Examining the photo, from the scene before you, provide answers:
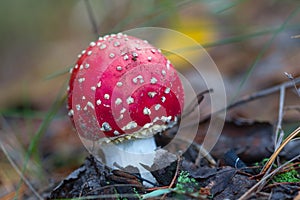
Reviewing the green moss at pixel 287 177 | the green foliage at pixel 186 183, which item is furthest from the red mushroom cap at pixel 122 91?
the green moss at pixel 287 177

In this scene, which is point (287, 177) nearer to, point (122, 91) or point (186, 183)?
point (186, 183)

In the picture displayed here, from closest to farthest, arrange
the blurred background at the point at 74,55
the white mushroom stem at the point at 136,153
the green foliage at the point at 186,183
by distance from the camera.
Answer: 1. the green foliage at the point at 186,183
2. the white mushroom stem at the point at 136,153
3. the blurred background at the point at 74,55

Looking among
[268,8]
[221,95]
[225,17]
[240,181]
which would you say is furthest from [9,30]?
[240,181]

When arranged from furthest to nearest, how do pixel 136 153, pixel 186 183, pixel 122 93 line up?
pixel 136 153 < pixel 122 93 < pixel 186 183

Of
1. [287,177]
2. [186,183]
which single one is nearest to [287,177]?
[287,177]

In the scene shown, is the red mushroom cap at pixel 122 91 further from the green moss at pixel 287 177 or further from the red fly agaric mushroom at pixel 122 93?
the green moss at pixel 287 177

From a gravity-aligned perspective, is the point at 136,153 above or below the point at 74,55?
below
